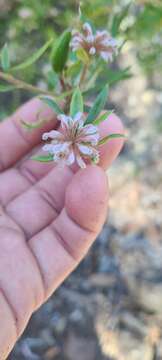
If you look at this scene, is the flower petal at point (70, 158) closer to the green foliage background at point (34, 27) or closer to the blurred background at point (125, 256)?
the blurred background at point (125, 256)

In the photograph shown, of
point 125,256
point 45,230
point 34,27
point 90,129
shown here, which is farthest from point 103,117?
point 34,27

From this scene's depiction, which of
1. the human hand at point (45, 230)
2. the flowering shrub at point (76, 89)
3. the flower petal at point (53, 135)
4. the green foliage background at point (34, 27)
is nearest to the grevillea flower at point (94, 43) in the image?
the flowering shrub at point (76, 89)

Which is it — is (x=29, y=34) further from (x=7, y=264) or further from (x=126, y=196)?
(x=7, y=264)

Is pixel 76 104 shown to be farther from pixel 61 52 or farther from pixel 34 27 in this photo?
pixel 34 27

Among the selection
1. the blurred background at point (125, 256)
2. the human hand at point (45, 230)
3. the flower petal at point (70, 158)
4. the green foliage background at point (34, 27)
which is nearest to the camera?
the flower petal at point (70, 158)

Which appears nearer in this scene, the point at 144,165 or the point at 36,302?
the point at 36,302

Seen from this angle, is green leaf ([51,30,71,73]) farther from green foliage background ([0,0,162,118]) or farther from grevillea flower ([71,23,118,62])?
green foliage background ([0,0,162,118])

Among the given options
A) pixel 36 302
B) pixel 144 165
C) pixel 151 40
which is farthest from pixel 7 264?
pixel 151 40

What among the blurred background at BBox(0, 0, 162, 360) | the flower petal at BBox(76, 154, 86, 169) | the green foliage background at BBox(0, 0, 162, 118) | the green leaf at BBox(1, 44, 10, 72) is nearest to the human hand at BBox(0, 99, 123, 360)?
the flower petal at BBox(76, 154, 86, 169)
